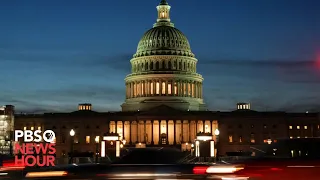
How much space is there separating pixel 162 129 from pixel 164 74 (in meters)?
17.8

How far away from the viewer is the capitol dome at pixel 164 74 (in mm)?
180375

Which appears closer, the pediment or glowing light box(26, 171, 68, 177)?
glowing light box(26, 171, 68, 177)

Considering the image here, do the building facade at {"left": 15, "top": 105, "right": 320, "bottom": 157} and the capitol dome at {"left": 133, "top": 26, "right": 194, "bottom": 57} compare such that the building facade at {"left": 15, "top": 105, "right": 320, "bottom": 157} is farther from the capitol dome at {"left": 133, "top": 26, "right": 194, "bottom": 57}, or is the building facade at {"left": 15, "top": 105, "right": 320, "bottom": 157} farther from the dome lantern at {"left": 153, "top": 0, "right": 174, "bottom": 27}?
the dome lantern at {"left": 153, "top": 0, "right": 174, "bottom": 27}

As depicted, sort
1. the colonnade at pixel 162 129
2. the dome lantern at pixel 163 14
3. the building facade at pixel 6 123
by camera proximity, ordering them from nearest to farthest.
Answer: the building facade at pixel 6 123, the colonnade at pixel 162 129, the dome lantern at pixel 163 14

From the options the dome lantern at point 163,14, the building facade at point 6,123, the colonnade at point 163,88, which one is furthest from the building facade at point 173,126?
the dome lantern at point 163,14

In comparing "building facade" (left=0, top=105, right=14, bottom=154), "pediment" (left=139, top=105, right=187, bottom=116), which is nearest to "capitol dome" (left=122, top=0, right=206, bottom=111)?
"pediment" (left=139, top=105, right=187, bottom=116)

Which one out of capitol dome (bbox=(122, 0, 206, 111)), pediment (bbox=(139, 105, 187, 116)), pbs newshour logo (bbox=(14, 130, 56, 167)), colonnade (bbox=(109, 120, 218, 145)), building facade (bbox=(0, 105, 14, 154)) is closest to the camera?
pbs newshour logo (bbox=(14, 130, 56, 167))

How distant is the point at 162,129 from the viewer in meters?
170

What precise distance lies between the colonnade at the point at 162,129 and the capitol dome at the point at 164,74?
7.86 meters

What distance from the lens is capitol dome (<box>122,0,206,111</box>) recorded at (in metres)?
180

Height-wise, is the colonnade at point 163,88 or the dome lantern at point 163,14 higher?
the dome lantern at point 163,14

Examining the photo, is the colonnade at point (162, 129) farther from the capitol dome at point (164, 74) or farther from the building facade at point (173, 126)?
the capitol dome at point (164, 74)

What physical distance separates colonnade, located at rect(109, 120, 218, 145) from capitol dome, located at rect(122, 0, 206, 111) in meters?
7.86

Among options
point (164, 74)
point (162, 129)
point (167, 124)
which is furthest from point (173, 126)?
point (164, 74)
